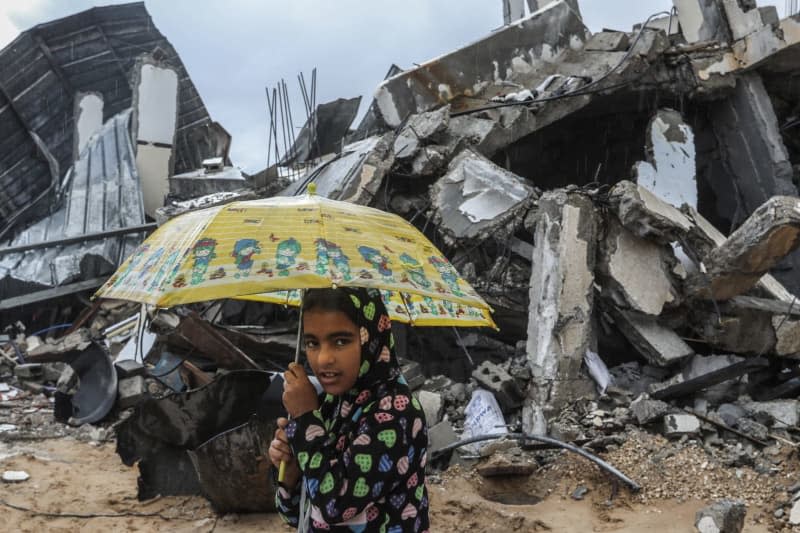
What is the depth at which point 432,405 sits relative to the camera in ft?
18.8

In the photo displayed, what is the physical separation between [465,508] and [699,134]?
7738mm

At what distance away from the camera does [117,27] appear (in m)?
16.9

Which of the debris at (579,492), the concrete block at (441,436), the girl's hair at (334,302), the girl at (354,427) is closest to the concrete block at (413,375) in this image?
the concrete block at (441,436)

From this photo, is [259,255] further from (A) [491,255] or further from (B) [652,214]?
(A) [491,255]

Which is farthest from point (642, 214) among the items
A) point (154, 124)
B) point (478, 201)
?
point (154, 124)

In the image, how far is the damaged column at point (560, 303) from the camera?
5.50 metres

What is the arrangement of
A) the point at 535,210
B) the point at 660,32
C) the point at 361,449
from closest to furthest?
the point at 361,449
the point at 535,210
the point at 660,32

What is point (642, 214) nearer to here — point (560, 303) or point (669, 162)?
point (560, 303)

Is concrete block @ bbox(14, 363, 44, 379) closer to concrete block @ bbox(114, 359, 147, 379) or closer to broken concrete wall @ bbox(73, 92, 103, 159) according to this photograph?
concrete block @ bbox(114, 359, 147, 379)

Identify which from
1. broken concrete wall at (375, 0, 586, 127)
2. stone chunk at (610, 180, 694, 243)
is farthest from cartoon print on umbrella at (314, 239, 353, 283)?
broken concrete wall at (375, 0, 586, 127)

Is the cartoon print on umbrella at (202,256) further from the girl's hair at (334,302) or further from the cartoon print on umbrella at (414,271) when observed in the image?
the cartoon print on umbrella at (414,271)

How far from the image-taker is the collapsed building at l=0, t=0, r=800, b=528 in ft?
18.4

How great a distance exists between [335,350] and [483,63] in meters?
8.38

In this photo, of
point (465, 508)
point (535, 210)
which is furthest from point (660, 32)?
point (465, 508)
